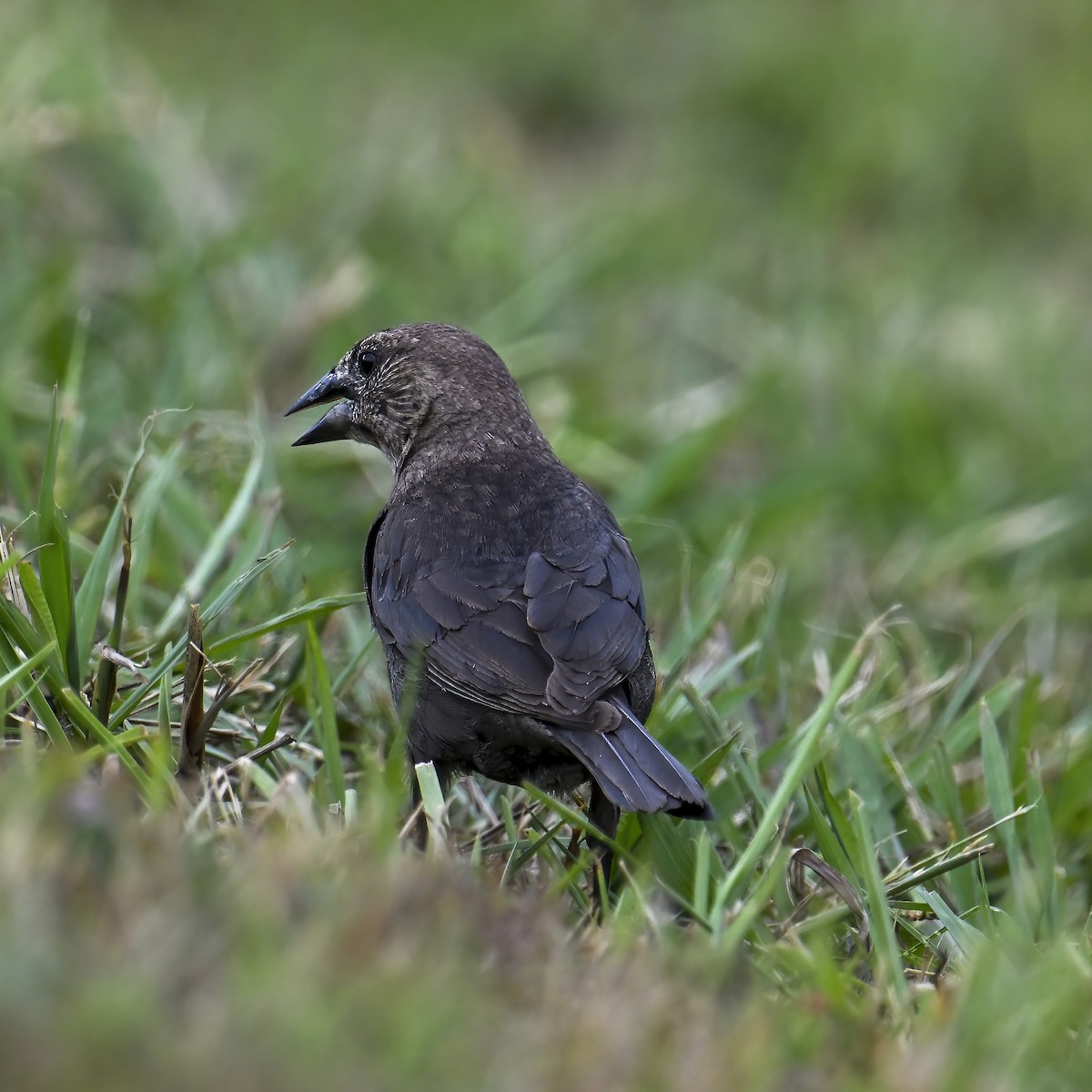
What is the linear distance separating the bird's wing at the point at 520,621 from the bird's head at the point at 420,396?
509 mm

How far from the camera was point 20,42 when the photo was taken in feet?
22.1

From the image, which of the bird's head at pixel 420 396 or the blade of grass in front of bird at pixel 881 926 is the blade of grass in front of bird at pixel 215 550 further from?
the blade of grass in front of bird at pixel 881 926

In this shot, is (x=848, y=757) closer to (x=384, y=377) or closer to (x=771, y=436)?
(x=384, y=377)

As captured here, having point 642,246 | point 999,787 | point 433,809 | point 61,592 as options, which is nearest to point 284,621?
point 61,592

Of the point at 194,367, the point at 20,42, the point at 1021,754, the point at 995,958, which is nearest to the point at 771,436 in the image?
the point at 194,367

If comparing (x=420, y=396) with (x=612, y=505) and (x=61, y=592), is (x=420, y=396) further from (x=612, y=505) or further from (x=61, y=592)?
(x=612, y=505)

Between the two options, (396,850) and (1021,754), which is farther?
(1021,754)

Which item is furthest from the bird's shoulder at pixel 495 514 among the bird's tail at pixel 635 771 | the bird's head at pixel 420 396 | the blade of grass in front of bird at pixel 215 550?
the bird's tail at pixel 635 771

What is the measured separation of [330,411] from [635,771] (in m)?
1.62

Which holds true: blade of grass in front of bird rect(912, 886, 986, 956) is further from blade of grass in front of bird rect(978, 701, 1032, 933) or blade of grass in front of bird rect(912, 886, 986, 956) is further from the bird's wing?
the bird's wing

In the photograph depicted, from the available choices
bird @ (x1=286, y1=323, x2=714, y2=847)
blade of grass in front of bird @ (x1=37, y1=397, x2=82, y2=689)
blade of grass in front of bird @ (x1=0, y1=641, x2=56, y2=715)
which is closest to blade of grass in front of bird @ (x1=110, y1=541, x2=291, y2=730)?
blade of grass in front of bird @ (x1=37, y1=397, x2=82, y2=689)

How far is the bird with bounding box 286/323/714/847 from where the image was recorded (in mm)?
3033

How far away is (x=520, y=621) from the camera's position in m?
3.22

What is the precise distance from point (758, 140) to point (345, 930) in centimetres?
838
